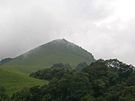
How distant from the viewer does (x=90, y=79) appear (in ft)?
506

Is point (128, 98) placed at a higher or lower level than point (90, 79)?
lower

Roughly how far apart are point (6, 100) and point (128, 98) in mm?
50057

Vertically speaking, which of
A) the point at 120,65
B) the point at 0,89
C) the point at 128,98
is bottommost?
the point at 128,98

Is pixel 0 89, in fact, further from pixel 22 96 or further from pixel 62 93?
pixel 62 93

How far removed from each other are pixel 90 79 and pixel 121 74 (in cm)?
2315

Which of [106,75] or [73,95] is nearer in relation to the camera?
[73,95]

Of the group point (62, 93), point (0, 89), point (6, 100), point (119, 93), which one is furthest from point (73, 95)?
point (0, 89)

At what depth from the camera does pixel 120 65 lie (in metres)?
179

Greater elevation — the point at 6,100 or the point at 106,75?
the point at 106,75

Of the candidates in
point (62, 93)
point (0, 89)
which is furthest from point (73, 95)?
point (0, 89)

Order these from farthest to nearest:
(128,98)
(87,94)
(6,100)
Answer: (6,100) < (87,94) < (128,98)

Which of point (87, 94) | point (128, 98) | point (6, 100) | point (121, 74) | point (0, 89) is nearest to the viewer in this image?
point (128, 98)

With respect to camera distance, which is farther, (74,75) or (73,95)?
(74,75)

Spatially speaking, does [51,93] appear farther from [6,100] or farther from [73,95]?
[6,100]
